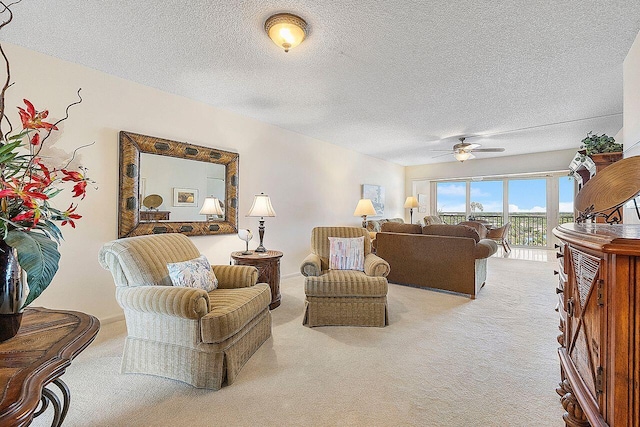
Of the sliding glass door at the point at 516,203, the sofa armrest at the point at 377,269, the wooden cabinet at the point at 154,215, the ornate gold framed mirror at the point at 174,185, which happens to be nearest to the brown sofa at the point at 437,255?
the sofa armrest at the point at 377,269

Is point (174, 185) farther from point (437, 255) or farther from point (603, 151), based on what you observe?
point (603, 151)

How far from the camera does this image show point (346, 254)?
3188 millimetres

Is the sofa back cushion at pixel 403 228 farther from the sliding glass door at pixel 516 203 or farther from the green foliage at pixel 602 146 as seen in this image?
the sliding glass door at pixel 516 203

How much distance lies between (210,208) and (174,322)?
193 cm

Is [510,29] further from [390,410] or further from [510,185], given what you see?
[510,185]

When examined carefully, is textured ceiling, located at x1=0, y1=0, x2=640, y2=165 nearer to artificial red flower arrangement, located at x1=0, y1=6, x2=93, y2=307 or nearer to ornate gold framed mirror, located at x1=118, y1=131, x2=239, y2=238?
ornate gold framed mirror, located at x1=118, y1=131, x2=239, y2=238

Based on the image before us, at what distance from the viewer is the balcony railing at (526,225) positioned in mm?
7727

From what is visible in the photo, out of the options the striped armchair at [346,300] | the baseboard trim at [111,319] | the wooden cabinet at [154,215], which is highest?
the wooden cabinet at [154,215]

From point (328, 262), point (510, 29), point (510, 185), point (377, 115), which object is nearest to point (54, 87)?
point (328, 262)

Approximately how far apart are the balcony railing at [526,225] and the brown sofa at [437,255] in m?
4.67

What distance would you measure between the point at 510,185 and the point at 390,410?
8.30 m

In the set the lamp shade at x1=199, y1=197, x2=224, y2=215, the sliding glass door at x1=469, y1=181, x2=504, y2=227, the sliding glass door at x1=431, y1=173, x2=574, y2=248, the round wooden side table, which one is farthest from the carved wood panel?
the sliding glass door at x1=469, y1=181, x2=504, y2=227

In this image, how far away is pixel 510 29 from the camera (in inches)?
82.0

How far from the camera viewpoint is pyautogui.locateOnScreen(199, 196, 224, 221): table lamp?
3.58 m
